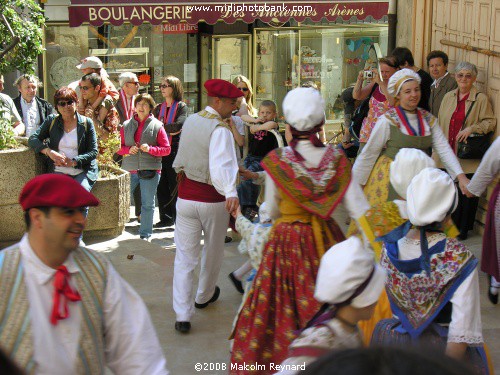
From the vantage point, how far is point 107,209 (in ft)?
30.5

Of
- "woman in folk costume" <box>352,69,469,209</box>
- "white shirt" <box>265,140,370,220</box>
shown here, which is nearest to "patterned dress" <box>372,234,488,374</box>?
"white shirt" <box>265,140,370,220</box>

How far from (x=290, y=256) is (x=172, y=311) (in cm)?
252

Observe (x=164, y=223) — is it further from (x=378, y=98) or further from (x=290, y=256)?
(x=290, y=256)

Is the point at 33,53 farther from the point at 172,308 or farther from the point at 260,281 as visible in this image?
the point at 260,281

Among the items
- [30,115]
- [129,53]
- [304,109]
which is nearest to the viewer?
[304,109]

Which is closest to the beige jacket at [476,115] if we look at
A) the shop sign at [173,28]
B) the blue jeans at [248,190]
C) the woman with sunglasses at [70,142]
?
the blue jeans at [248,190]

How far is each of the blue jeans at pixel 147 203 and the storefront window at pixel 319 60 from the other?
6.47 meters

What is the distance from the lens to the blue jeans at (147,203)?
9.41m

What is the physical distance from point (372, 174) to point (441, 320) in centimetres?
268

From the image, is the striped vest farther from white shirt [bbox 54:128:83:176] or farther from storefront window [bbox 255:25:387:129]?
storefront window [bbox 255:25:387:129]

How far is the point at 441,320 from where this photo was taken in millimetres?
4129

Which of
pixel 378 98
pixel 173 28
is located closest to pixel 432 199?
pixel 378 98

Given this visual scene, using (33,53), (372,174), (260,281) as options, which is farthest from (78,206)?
(33,53)

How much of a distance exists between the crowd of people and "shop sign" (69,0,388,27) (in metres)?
3.89
